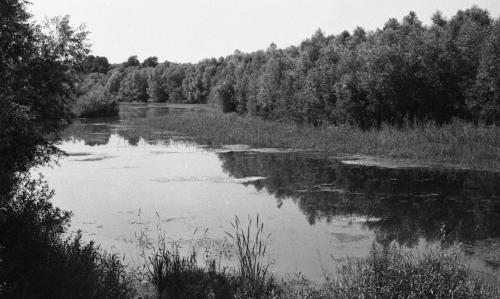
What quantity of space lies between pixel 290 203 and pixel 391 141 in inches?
439

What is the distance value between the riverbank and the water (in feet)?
5.82

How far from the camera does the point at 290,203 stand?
15.6 meters

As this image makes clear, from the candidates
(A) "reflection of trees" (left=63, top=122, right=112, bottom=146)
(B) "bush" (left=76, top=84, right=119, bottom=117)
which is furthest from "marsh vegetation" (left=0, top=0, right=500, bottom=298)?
(B) "bush" (left=76, top=84, right=119, bottom=117)

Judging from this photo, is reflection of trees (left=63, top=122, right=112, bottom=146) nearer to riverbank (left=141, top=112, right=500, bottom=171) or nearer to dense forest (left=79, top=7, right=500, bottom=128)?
riverbank (left=141, top=112, right=500, bottom=171)

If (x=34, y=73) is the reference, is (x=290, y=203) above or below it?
below

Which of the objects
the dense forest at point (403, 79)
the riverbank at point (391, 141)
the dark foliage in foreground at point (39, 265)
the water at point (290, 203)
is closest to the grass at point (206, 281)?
the dark foliage in foreground at point (39, 265)

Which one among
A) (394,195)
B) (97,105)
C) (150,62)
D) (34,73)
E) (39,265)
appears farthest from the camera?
(150,62)

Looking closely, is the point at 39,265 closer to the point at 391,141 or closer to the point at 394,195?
the point at 394,195

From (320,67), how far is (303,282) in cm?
2773

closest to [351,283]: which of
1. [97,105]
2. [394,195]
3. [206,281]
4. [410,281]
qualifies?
[410,281]

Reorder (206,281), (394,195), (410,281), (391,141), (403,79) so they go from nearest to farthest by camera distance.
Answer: (410,281) → (206,281) → (394,195) → (391,141) → (403,79)

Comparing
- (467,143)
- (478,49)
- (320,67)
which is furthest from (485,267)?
(320,67)

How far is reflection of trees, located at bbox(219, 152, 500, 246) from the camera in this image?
12.6m

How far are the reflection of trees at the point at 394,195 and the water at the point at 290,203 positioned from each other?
0.11 ft
